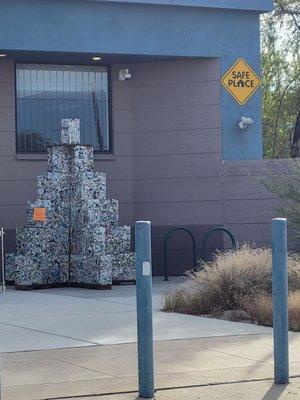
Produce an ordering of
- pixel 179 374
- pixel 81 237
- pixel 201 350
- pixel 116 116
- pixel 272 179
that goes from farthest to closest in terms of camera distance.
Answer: pixel 116 116 < pixel 272 179 < pixel 81 237 < pixel 201 350 < pixel 179 374

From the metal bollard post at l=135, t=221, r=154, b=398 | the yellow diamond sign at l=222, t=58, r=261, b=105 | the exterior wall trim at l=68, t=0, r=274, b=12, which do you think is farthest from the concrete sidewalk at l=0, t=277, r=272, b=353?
the exterior wall trim at l=68, t=0, r=274, b=12

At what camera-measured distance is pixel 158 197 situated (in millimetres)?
22000

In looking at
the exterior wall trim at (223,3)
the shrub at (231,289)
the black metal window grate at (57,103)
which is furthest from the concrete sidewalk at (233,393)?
the black metal window grate at (57,103)

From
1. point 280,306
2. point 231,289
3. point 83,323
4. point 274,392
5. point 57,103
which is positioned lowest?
point 274,392

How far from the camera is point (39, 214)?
60.8ft

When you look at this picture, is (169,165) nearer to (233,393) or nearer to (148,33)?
(148,33)

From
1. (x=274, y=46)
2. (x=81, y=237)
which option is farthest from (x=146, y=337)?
(x=274, y=46)

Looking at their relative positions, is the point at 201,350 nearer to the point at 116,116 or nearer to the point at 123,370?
the point at 123,370

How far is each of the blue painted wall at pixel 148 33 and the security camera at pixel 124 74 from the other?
3.79 feet

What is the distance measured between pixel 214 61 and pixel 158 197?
3468mm

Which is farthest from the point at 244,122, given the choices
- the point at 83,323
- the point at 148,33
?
the point at 83,323

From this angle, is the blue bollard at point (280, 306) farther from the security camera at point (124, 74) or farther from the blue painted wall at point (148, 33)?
the security camera at point (124, 74)

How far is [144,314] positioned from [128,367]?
1708 millimetres

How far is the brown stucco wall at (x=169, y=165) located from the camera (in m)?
21.3
